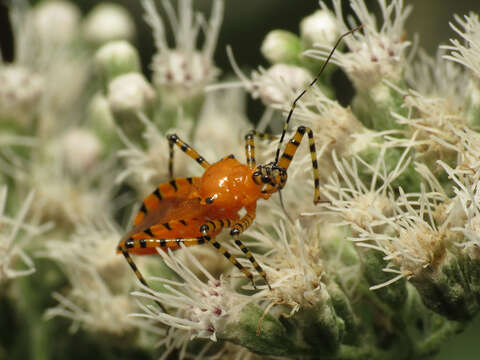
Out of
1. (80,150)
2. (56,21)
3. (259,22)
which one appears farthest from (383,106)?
(56,21)

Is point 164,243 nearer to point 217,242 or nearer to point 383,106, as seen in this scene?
point 217,242

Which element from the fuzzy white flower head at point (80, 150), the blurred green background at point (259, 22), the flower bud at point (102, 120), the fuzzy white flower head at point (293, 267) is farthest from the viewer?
the blurred green background at point (259, 22)

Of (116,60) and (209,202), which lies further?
(116,60)

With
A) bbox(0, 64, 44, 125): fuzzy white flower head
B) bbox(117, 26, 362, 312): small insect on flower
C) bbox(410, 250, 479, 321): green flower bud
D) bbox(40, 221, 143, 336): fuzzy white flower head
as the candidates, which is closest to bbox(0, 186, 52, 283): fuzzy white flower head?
bbox(40, 221, 143, 336): fuzzy white flower head

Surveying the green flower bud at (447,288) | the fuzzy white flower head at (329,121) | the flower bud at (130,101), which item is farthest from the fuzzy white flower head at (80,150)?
the green flower bud at (447,288)

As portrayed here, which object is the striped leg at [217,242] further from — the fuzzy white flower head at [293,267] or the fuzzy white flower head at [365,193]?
the fuzzy white flower head at [365,193]

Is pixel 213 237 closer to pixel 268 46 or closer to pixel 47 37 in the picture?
pixel 268 46
